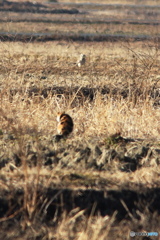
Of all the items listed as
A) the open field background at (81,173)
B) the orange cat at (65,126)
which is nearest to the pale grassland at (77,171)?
the open field background at (81,173)

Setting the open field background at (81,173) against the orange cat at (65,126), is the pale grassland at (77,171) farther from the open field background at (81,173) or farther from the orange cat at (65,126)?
the orange cat at (65,126)

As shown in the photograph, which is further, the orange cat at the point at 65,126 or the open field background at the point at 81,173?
the orange cat at the point at 65,126

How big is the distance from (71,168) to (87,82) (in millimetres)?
7313

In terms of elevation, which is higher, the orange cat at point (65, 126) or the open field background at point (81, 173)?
the orange cat at point (65, 126)

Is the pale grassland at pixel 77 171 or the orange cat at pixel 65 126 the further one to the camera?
the orange cat at pixel 65 126

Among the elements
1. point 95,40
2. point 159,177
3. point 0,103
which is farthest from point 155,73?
point 95,40

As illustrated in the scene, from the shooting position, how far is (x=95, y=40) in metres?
26.8

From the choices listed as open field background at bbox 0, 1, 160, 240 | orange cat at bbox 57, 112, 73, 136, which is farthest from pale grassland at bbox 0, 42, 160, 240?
orange cat at bbox 57, 112, 73, 136

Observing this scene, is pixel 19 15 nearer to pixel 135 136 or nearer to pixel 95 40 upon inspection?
A: pixel 95 40

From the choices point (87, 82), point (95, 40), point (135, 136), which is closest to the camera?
point (135, 136)

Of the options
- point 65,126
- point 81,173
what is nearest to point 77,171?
point 81,173

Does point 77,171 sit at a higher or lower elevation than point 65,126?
lower

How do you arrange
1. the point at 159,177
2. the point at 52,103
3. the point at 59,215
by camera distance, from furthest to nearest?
the point at 52,103 → the point at 159,177 → the point at 59,215

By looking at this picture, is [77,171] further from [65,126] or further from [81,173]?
[65,126]
